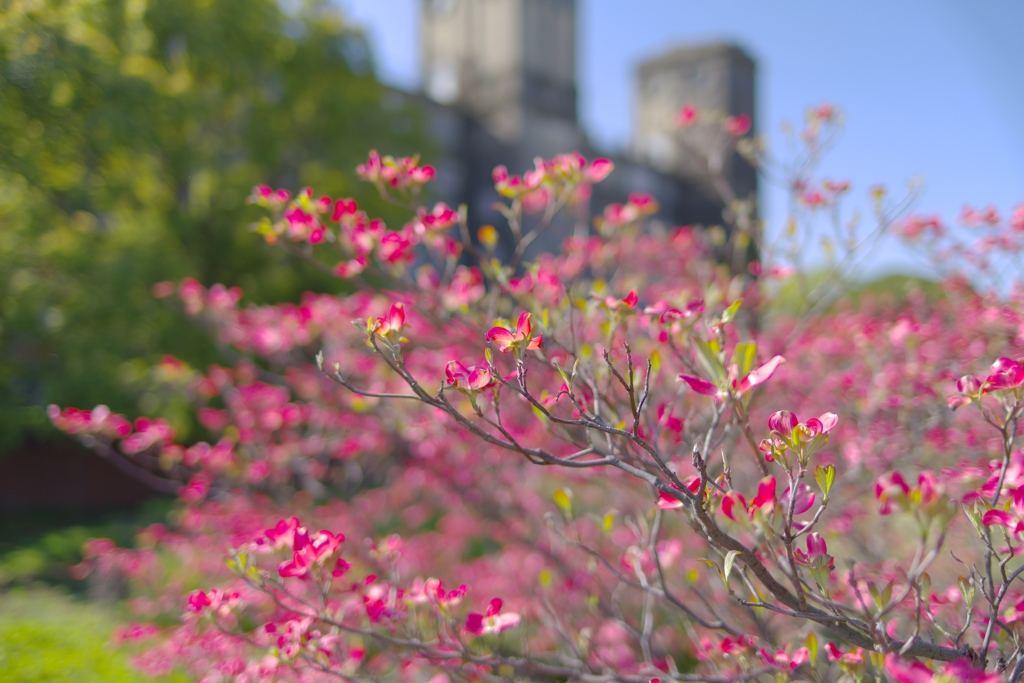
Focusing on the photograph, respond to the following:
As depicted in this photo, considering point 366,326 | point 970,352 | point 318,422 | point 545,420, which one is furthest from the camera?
point 318,422

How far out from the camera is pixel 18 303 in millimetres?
7203

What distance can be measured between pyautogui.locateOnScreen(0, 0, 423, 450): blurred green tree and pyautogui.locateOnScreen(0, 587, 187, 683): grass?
3531 mm

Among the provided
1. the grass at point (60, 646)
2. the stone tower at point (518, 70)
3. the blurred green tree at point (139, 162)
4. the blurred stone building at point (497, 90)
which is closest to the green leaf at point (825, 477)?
the grass at point (60, 646)

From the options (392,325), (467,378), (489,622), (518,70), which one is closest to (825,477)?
(467,378)

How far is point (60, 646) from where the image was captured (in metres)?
3.75

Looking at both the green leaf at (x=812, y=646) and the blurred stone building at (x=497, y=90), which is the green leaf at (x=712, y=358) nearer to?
the green leaf at (x=812, y=646)

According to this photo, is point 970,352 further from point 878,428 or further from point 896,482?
point 896,482

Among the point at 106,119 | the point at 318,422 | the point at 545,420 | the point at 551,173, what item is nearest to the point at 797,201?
the point at 551,173

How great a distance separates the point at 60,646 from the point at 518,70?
736 inches

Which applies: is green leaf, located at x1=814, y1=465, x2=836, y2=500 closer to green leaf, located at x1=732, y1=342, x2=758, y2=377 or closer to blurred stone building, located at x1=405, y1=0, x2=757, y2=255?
green leaf, located at x1=732, y1=342, x2=758, y2=377

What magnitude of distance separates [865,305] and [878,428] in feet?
7.14

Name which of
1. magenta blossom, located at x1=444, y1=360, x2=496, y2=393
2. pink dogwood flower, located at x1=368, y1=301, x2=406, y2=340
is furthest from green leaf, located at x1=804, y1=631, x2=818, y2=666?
pink dogwood flower, located at x1=368, y1=301, x2=406, y2=340

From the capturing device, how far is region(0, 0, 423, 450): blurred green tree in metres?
6.59

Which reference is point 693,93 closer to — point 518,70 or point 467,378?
point 518,70
